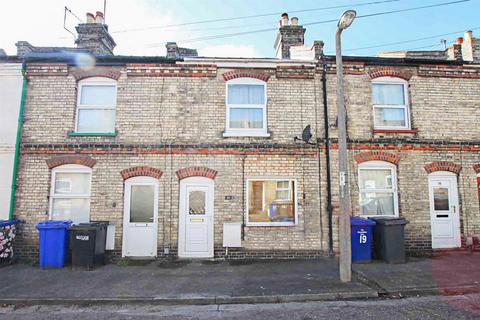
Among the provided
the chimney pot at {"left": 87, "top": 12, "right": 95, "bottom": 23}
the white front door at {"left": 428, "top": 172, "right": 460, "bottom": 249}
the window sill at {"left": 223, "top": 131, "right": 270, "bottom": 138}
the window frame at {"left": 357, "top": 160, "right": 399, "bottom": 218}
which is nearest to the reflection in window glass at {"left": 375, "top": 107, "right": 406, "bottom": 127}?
the window frame at {"left": 357, "top": 160, "right": 399, "bottom": 218}

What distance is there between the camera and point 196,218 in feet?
28.3

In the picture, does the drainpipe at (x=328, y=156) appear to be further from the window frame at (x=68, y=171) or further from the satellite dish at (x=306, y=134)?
the window frame at (x=68, y=171)

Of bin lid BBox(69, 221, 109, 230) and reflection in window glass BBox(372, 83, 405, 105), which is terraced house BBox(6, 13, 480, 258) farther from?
bin lid BBox(69, 221, 109, 230)

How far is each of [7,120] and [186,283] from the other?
7410 millimetres

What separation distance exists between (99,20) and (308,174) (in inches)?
371

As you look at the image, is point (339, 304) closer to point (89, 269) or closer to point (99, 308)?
point (99, 308)

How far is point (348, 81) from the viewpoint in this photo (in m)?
9.30

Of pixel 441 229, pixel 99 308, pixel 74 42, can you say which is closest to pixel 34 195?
pixel 99 308

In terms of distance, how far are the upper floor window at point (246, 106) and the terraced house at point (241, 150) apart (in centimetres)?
4

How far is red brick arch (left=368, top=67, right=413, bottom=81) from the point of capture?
9344mm

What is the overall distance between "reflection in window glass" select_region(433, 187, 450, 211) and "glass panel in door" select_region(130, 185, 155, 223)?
873 centimetres

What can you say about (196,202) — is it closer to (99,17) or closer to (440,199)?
(440,199)

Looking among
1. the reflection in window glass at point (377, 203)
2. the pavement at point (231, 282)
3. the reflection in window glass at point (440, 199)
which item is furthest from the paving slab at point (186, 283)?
the reflection in window glass at point (440, 199)

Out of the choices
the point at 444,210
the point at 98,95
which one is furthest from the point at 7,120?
the point at 444,210
